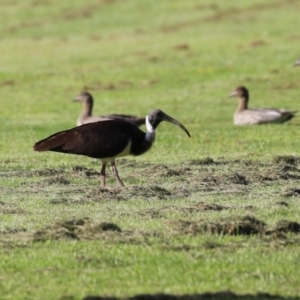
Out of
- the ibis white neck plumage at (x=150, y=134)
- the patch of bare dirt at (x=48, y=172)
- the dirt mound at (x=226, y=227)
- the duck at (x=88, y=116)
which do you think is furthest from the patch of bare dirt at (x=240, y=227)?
the duck at (x=88, y=116)

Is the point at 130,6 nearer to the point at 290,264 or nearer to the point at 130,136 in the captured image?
the point at 130,136

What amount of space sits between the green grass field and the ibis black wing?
0.41m

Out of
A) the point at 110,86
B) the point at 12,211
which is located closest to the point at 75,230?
the point at 12,211

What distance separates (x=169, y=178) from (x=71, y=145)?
1295mm

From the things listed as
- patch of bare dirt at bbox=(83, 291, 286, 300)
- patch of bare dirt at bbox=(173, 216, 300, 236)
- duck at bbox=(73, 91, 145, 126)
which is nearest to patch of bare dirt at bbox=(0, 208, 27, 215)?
patch of bare dirt at bbox=(173, 216, 300, 236)

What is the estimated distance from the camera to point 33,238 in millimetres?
8883

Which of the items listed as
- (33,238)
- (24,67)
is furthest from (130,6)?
(33,238)

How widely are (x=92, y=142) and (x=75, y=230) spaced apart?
335cm

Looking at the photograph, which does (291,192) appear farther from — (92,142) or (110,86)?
Result: (110,86)

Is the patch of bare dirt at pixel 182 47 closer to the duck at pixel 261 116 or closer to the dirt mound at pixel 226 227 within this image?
the duck at pixel 261 116

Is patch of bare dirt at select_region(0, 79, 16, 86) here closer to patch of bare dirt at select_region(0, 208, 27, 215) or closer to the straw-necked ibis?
the straw-necked ibis

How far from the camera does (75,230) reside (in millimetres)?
9148

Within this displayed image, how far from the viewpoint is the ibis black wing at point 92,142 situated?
12375mm

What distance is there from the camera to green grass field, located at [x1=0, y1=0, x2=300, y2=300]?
26.0 feet
